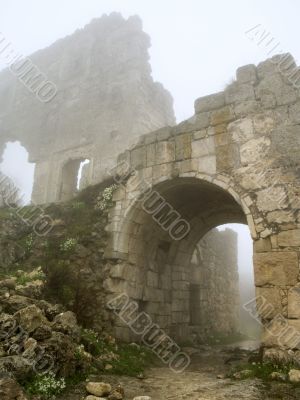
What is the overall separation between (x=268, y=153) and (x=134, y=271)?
3196 mm

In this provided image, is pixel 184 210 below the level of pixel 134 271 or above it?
above

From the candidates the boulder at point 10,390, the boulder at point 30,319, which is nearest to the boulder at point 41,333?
the boulder at point 30,319

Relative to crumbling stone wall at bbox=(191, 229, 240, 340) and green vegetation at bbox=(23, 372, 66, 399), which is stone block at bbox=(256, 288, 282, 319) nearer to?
green vegetation at bbox=(23, 372, 66, 399)

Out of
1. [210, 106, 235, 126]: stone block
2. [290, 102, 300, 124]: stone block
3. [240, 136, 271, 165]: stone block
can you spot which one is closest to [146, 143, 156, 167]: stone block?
[210, 106, 235, 126]: stone block

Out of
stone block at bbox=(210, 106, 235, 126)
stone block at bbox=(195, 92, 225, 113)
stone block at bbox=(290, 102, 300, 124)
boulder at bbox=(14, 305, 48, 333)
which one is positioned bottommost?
boulder at bbox=(14, 305, 48, 333)

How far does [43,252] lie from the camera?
664 cm

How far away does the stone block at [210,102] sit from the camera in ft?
20.6

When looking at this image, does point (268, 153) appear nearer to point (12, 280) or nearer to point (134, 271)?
point (134, 271)

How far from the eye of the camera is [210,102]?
6.38 metres

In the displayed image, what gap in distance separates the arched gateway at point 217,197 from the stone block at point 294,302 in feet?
0.04

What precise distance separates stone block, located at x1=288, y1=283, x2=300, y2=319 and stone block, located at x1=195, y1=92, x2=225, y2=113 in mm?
3209

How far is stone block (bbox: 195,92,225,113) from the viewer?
6289mm

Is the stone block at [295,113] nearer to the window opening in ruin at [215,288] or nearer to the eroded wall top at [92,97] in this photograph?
the window opening in ruin at [215,288]

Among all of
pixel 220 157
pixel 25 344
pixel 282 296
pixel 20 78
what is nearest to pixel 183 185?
pixel 220 157
